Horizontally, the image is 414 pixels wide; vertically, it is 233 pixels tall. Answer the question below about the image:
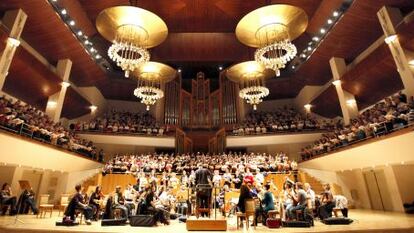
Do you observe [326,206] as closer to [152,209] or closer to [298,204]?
[298,204]

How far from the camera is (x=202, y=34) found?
527 inches

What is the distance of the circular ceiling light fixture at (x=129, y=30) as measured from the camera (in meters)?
7.04

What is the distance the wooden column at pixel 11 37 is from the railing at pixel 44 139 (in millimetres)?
1713

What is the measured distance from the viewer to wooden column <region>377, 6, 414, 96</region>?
23.9 feet

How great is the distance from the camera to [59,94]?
11.8 metres

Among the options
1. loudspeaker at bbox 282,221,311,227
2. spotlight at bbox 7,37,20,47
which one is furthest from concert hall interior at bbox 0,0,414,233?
spotlight at bbox 7,37,20,47

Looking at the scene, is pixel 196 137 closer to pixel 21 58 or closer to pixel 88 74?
pixel 88 74

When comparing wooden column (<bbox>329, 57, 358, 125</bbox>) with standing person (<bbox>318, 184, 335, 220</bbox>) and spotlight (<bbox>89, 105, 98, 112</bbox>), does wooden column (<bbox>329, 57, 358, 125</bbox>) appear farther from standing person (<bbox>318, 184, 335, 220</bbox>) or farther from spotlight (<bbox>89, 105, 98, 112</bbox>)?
spotlight (<bbox>89, 105, 98, 112</bbox>)

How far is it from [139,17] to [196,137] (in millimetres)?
8942

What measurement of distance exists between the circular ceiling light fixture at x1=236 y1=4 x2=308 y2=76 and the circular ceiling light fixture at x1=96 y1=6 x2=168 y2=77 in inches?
105

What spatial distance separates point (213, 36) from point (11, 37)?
8824 millimetres

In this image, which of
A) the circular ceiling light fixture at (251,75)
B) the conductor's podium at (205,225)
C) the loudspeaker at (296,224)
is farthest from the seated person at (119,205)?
the circular ceiling light fixture at (251,75)

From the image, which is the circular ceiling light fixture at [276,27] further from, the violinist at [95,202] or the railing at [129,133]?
the railing at [129,133]

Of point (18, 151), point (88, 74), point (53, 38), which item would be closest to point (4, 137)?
point (18, 151)
